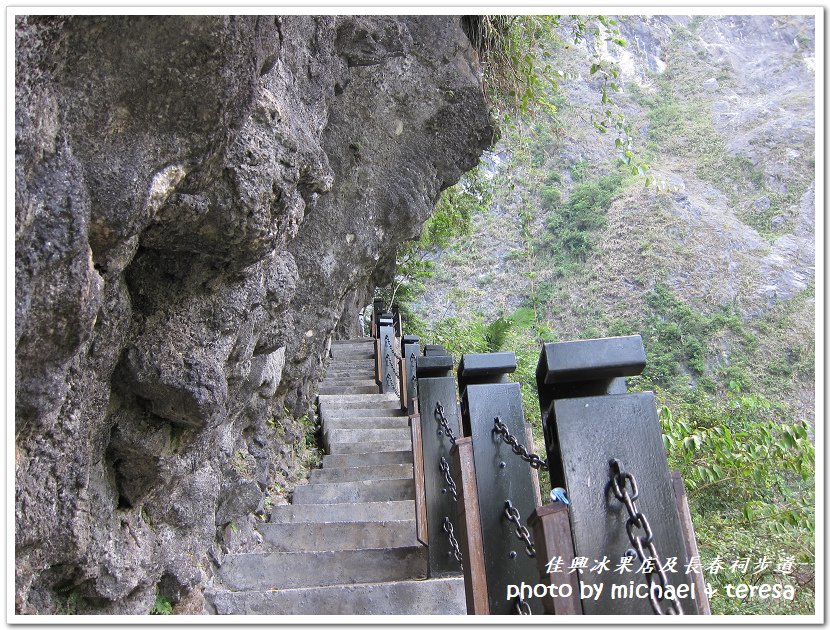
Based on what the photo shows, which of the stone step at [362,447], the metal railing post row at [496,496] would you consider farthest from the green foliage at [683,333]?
the metal railing post row at [496,496]

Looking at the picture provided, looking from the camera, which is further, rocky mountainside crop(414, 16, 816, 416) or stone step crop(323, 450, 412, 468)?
rocky mountainside crop(414, 16, 816, 416)

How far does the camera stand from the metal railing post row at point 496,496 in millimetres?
2521

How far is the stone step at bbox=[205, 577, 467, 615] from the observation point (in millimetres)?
3324

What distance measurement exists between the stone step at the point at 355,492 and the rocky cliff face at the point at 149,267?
942mm

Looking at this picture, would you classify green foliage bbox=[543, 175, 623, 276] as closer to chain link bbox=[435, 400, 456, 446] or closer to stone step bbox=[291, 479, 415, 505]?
stone step bbox=[291, 479, 415, 505]

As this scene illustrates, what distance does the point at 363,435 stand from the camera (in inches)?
238

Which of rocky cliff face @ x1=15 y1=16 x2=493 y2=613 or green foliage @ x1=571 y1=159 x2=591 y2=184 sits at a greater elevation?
green foliage @ x1=571 y1=159 x2=591 y2=184

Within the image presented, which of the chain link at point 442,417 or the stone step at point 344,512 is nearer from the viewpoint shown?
the chain link at point 442,417

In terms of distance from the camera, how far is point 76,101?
154 centimetres

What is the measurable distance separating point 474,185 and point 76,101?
818 centimetres

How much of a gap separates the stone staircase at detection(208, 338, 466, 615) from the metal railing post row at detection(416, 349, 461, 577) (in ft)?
0.45

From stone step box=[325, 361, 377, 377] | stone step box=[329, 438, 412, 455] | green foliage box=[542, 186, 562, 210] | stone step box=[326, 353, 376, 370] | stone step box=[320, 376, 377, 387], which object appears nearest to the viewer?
stone step box=[329, 438, 412, 455]

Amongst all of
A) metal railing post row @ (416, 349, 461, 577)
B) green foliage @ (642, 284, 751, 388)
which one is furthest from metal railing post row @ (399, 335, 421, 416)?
green foliage @ (642, 284, 751, 388)

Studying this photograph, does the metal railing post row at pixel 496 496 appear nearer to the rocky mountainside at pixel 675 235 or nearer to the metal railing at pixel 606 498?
the metal railing at pixel 606 498
